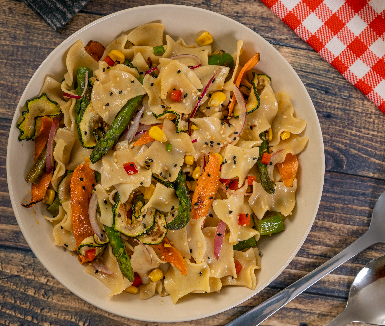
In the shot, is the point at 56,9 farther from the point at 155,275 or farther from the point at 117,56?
the point at 155,275

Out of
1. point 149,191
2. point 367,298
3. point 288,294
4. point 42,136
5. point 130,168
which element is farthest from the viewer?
point 367,298

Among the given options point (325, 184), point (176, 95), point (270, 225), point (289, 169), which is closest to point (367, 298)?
point (325, 184)

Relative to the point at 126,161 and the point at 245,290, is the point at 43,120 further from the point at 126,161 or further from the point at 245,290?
the point at 245,290

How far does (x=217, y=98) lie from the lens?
11.6ft

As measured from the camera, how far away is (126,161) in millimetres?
3475

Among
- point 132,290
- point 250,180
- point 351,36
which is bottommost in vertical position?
point 132,290

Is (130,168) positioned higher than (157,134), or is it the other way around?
(157,134)

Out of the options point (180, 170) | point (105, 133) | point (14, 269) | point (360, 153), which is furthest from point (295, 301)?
point (14, 269)

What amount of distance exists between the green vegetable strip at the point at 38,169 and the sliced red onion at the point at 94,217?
2.02 ft

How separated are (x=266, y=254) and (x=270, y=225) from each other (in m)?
0.35

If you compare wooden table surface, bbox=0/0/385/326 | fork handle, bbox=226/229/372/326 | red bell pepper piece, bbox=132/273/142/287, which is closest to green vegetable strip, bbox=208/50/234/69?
wooden table surface, bbox=0/0/385/326

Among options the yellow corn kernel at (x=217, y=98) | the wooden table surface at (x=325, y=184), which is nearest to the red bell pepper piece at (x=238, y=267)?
the wooden table surface at (x=325, y=184)

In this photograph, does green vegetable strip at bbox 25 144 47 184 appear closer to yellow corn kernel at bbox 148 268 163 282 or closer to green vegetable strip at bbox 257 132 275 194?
yellow corn kernel at bbox 148 268 163 282

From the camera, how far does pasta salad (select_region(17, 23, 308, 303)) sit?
3.45 m
